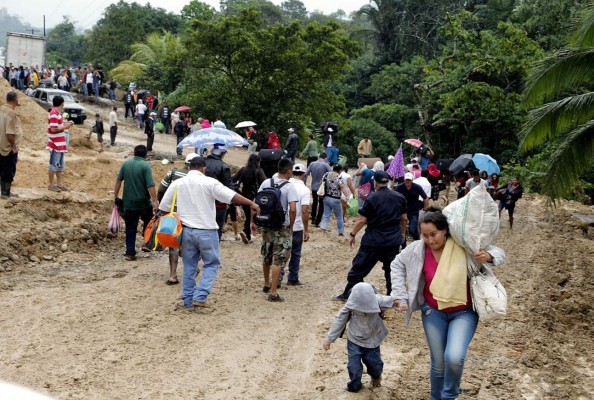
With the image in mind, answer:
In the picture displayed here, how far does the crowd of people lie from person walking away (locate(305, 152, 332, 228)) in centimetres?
4

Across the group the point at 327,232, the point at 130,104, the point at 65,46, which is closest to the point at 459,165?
the point at 327,232

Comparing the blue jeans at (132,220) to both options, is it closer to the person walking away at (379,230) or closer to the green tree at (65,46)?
the person walking away at (379,230)

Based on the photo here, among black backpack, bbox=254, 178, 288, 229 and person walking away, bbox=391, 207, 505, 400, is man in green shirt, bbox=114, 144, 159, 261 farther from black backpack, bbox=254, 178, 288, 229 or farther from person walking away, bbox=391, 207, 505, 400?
person walking away, bbox=391, 207, 505, 400

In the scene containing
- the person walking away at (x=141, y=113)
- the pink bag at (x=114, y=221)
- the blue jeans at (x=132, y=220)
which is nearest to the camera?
the blue jeans at (x=132, y=220)

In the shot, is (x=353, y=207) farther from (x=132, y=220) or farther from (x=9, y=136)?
(x=9, y=136)

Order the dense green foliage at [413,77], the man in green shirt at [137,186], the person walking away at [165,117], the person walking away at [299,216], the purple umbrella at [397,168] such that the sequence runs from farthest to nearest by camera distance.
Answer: the person walking away at [165,117] → the purple umbrella at [397,168] → the dense green foliage at [413,77] → the man in green shirt at [137,186] → the person walking away at [299,216]

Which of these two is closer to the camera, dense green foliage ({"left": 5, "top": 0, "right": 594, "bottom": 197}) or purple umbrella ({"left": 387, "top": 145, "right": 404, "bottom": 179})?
dense green foliage ({"left": 5, "top": 0, "right": 594, "bottom": 197})

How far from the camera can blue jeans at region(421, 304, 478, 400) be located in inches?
226

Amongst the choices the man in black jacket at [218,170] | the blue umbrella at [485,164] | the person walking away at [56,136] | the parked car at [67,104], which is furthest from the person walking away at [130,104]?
Result: the man in black jacket at [218,170]

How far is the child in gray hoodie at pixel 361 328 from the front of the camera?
680cm

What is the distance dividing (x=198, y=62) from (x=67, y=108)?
785 centimetres

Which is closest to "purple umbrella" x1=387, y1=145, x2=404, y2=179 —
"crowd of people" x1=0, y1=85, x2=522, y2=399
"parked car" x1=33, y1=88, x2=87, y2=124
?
"crowd of people" x1=0, y1=85, x2=522, y2=399

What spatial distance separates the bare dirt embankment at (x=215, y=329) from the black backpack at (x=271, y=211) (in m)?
1.12

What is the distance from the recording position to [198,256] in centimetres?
913
